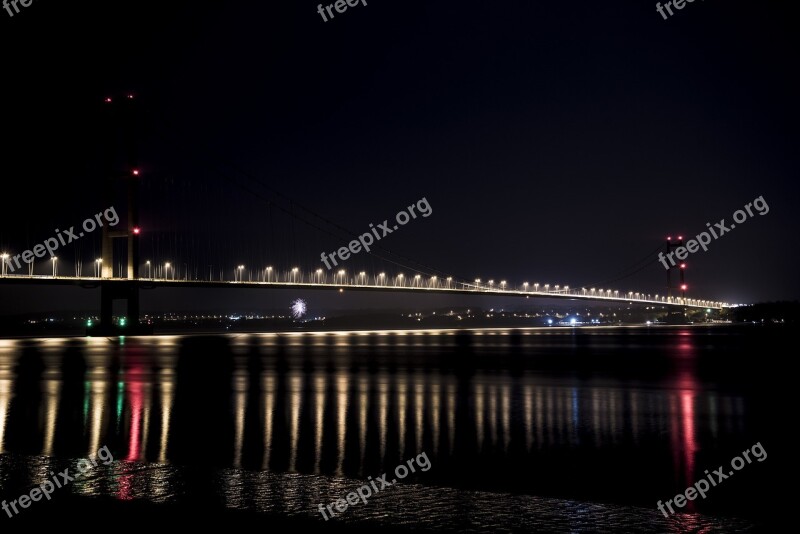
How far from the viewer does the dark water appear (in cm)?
573

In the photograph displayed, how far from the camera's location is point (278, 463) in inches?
300

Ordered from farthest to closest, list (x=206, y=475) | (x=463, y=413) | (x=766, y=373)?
1. (x=766, y=373)
2. (x=463, y=413)
3. (x=206, y=475)

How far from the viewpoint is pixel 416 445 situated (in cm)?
889

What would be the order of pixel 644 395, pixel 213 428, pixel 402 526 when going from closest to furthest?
1. pixel 402 526
2. pixel 213 428
3. pixel 644 395

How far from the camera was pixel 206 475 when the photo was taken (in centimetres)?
676

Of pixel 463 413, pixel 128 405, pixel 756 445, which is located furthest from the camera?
pixel 128 405

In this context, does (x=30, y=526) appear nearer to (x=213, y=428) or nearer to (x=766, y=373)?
(x=213, y=428)

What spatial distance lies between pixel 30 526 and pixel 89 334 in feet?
200

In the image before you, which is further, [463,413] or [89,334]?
[89,334]

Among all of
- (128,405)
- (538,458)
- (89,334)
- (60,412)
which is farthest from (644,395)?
(89,334)

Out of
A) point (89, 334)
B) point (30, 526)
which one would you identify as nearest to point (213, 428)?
point (30, 526)

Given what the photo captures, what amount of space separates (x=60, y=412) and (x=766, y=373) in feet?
59.2

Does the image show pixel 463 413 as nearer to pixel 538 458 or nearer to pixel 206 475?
pixel 538 458

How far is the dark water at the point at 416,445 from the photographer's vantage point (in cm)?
573
